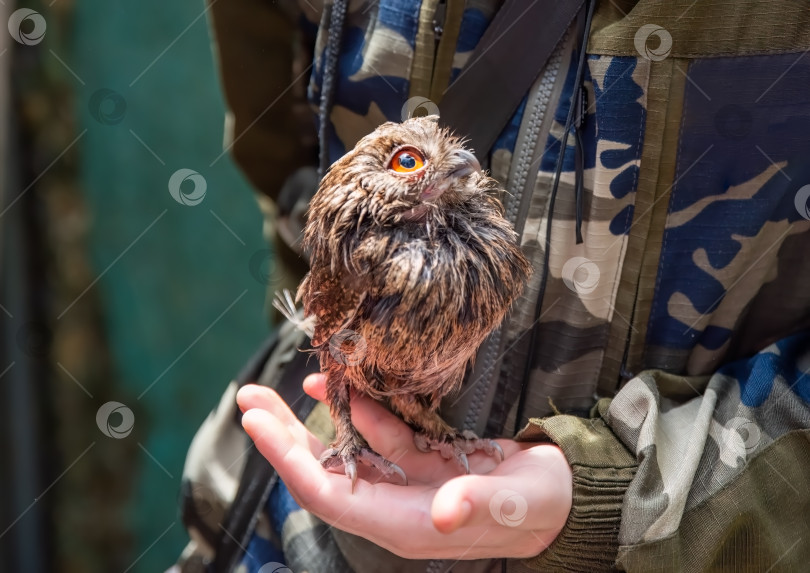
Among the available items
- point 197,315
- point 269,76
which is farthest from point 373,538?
point 197,315

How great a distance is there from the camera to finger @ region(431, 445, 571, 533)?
925mm

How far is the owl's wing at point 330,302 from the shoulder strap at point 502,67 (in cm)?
41

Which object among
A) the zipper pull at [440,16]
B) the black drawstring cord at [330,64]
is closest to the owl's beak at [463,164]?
the zipper pull at [440,16]

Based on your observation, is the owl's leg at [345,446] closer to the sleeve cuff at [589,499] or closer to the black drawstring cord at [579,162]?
the sleeve cuff at [589,499]

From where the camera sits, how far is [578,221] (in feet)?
3.97

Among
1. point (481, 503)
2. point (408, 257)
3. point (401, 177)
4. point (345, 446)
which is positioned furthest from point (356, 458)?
point (401, 177)

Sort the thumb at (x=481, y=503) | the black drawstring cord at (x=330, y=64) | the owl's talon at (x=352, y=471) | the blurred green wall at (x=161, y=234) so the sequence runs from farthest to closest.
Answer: the blurred green wall at (x=161, y=234) < the black drawstring cord at (x=330, y=64) < the owl's talon at (x=352, y=471) < the thumb at (x=481, y=503)

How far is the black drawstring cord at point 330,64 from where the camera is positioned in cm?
136

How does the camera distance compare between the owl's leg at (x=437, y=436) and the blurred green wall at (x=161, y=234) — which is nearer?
the owl's leg at (x=437, y=436)

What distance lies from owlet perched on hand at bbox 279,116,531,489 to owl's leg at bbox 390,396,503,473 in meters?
0.13

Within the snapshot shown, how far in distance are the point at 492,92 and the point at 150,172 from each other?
1.50 m

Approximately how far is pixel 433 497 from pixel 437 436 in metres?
0.21

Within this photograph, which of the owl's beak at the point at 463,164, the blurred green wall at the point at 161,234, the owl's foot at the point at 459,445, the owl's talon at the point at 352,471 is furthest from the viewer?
the blurred green wall at the point at 161,234

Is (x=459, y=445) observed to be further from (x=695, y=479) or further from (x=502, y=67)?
(x=502, y=67)
